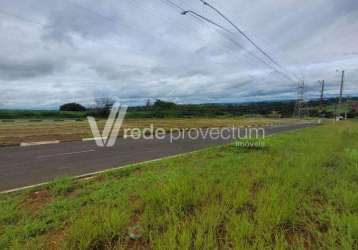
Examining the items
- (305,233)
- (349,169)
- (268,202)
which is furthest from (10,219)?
(349,169)

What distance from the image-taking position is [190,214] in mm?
3273

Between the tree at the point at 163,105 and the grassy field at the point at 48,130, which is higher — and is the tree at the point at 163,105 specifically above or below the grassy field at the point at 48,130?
above

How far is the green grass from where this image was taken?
2652 mm

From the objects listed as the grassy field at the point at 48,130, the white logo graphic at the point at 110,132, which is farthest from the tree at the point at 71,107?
the white logo graphic at the point at 110,132

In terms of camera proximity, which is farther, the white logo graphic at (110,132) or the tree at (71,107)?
the tree at (71,107)

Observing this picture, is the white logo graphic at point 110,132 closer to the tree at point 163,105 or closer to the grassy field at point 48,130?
the grassy field at point 48,130

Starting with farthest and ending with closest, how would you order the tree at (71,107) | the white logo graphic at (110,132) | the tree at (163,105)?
1. the tree at (163,105)
2. the tree at (71,107)
3. the white logo graphic at (110,132)

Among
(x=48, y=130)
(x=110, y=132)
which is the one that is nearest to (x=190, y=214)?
(x=110, y=132)

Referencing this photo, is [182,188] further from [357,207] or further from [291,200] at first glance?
[357,207]

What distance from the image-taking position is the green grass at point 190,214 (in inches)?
104

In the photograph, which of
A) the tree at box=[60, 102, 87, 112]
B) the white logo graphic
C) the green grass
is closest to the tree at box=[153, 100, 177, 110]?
the tree at box=[60, 102, 87, 112]

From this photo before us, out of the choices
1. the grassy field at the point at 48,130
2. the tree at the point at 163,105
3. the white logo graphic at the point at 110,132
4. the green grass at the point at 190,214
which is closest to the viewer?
the green grass at the point at 190,214

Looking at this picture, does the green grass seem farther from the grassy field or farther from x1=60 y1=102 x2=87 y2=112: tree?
x1=60 y1=102 x2=87 y2=112: tree

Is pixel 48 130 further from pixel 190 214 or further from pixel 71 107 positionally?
pixel 71 107
